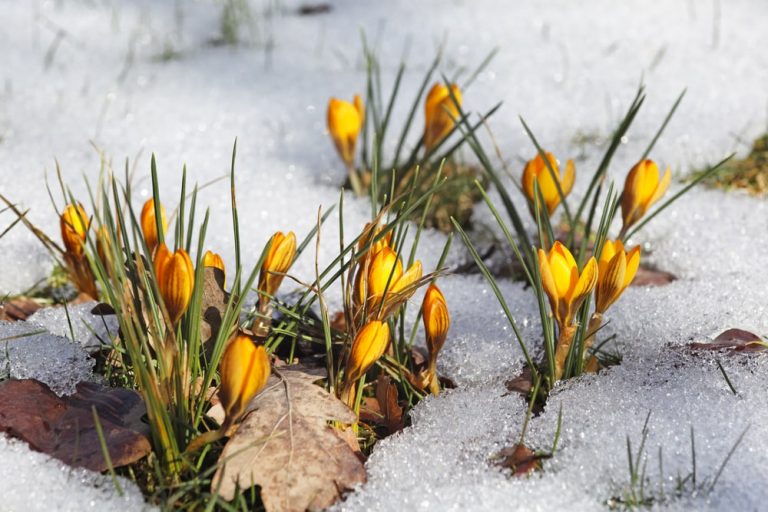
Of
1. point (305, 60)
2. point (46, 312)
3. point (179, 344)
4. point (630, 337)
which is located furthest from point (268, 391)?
point (305, 60)

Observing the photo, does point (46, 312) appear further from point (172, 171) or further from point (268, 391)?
point (172, 171)

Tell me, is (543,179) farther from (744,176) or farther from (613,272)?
(744,176)

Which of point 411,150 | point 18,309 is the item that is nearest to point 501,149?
point 411,150

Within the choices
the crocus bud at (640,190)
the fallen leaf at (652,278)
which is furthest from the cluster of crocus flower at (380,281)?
the fallen leaf at (652,278)

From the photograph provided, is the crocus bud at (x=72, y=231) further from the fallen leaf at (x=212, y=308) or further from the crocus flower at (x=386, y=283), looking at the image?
the crocus flower at (x=386, y=283)

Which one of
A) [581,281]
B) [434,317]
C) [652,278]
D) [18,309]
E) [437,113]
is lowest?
[18,309]
